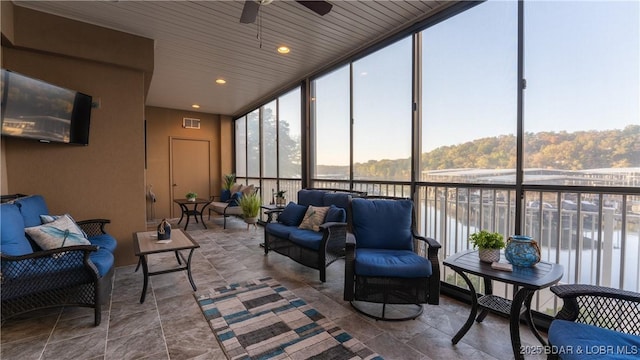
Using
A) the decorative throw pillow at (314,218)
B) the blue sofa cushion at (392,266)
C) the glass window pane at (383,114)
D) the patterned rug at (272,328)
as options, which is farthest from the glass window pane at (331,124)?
the patterned rug at (272,328)

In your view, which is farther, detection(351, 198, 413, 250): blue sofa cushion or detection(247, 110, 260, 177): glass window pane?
detection(247, 110, 260, 177): glass window pane

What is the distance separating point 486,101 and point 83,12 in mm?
4238

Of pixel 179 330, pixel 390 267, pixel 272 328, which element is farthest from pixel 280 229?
pixel 390 267

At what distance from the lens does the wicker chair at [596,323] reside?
1.20 meters

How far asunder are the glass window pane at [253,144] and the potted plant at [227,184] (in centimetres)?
60

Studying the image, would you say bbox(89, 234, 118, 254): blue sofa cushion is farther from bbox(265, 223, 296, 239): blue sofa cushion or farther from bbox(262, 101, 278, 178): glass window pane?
bbox(262, 101, 278, 178): glass window pane

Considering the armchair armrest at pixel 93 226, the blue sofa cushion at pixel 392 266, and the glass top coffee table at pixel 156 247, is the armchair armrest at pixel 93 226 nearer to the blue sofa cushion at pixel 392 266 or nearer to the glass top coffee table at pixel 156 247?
the glass top coffee table at pixel 156 247

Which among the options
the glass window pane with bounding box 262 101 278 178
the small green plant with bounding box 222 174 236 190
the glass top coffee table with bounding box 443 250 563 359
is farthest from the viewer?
the small green plant with bounding box 222 174 236 190

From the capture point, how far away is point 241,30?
3.30 metres

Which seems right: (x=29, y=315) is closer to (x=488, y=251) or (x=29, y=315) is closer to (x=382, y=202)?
(x=382, y=202)

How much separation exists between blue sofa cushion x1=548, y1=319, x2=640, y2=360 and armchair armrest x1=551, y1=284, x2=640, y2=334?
0.35 ft

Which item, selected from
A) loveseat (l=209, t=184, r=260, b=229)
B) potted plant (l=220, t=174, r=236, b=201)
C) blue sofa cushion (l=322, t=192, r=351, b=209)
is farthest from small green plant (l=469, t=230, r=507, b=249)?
potted plant (l=220, t=174, r=236, b=201)

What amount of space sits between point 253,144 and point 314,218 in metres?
4.27

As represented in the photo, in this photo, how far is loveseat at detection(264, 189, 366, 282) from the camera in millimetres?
3121
